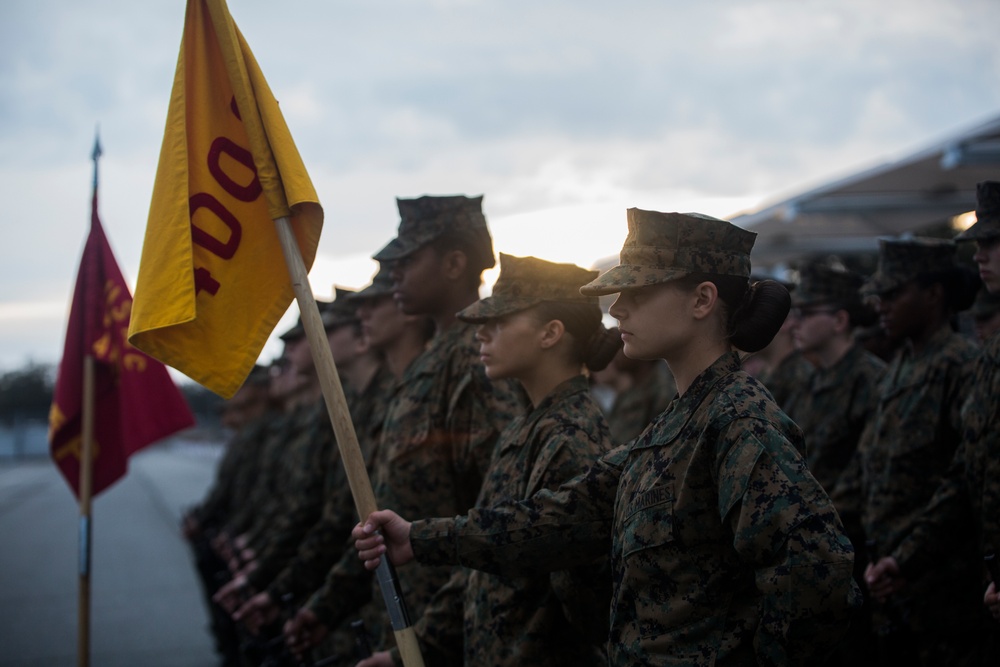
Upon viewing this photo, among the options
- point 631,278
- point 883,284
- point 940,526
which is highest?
point 631,278

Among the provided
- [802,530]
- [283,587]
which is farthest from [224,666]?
[802,530]

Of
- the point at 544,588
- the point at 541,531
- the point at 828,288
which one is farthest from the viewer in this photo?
the point at 828,288

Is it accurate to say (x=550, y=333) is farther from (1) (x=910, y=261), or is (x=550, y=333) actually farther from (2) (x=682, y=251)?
(1) (x=910, y=261)

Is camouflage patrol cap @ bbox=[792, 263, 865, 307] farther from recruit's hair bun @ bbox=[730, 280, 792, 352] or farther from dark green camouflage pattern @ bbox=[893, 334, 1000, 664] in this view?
recruit's hair bun @ bbox=[730, 280, 792, 352]

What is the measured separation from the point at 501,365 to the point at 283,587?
237cm

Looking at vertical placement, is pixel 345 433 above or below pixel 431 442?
above

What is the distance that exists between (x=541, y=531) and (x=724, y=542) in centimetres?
65

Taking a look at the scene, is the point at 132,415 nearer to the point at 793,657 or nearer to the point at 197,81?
the point at 197,81

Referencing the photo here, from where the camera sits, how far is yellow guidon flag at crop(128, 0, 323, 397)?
346 cm

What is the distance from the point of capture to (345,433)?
10.4 feet

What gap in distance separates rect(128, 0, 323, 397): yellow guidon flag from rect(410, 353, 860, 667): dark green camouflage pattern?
4.81ft

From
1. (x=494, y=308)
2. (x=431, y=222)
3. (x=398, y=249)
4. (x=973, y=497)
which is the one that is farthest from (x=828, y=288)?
(x=494, y=308)

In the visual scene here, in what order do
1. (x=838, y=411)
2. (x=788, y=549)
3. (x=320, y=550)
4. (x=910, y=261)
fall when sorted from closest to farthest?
1. (x=788, y=549)
2. (x=910, y=261)
3. (x=320, y=550)
4. (x=838, y=411)

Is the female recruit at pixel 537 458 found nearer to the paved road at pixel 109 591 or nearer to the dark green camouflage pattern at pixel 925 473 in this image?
the dark green camouflage pattern at pixel 925 473
